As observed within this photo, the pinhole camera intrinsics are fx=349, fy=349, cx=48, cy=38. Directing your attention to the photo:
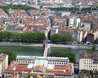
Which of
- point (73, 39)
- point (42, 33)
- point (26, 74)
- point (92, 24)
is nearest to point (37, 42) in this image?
point (42, 33)

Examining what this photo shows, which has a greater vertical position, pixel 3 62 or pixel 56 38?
pixel 3 62

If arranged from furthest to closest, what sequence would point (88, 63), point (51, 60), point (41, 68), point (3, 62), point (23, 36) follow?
point (23, 36) < point (51, 60) < point (88, 63) < point (3, 62) < point (41, 68)

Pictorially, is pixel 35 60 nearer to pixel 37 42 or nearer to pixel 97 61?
pixel 97 61

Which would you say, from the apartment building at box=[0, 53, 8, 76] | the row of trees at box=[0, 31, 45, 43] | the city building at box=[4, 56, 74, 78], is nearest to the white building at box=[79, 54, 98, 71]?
the city building at box=[4, 56, 74, 78]

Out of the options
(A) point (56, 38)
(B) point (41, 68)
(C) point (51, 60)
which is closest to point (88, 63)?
(C) point (51, 60)

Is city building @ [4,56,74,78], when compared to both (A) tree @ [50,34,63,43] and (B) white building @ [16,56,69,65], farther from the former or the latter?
(A) tree @ [50,34,63,43]

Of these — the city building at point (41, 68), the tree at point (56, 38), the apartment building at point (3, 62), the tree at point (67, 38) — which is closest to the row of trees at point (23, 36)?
the tree at point (56, 38)

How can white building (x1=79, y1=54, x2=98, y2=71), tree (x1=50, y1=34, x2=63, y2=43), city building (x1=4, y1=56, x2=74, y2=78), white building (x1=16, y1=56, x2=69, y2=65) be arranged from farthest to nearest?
1. tree (x1=50, y1=34, x2=63, y2=43)
2. white building (x1=16, y1=56, x2=69, y2=65)
3. white building (x1=79, y1=54, x2=98, y2=71)
4. city building (x1=4, y1=56, x2=74, y2=78)

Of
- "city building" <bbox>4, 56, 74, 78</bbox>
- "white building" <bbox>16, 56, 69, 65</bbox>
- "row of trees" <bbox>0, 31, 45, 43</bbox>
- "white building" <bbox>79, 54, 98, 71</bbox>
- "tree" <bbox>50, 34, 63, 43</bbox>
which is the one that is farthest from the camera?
"row of trees" <bbox>0, 31, 45, 43</bbox>

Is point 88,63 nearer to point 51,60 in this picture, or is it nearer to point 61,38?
point 51,60

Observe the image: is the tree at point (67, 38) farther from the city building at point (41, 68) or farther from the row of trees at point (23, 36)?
the city building at point (41, 68)
